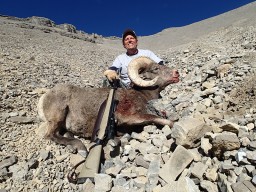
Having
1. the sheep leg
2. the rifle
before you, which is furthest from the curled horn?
the sheep leg

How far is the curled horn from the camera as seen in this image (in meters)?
7.64

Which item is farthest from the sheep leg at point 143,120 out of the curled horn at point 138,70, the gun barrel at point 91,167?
the gun barrel at point 91,167

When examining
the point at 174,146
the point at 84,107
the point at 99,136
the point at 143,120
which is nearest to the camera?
the point at 174,146

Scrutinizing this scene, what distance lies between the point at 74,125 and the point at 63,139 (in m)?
0.55

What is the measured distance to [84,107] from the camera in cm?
717

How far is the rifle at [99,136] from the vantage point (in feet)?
16.0

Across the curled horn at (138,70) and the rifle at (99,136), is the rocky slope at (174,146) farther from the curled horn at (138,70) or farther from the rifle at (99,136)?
the curled horn at (138,70)

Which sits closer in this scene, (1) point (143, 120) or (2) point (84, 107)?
(1) point (143, 120)

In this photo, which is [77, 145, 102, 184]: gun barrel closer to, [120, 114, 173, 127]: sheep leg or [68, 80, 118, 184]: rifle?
[68, 80, 118, 184]: rifle

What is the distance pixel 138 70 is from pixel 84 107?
68.6 inches

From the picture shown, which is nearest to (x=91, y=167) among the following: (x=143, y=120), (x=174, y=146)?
(x=174, y=146)

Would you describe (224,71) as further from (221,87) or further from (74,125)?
(74,125)

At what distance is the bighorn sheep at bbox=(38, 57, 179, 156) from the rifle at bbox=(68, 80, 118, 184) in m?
0.28

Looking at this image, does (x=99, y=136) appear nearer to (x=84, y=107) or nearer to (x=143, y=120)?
(x=143, y=120)
